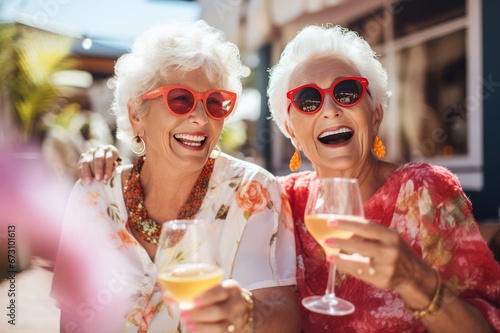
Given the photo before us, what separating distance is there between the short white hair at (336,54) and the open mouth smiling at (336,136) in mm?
279

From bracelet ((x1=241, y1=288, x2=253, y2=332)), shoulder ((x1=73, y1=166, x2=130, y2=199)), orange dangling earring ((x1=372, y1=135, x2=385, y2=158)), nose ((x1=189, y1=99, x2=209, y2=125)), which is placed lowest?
bracelet ((x1=241, y1=288, x2=253, y2=332))

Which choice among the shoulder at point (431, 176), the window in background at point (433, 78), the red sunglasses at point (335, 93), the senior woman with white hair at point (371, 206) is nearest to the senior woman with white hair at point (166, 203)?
the senior woman with white hair at point (371, 206)

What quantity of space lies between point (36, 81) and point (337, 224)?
8.39 m

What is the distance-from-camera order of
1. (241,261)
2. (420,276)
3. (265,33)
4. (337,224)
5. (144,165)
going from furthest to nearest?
(265,33) < (144,165) < (241,261) < (420,276) < (337,224)

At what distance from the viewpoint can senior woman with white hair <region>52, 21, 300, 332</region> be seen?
2043 mm

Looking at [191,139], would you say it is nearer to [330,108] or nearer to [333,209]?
[330,108]

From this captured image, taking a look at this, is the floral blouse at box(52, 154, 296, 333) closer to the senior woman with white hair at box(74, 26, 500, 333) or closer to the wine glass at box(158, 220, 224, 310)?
the senior woman with white hair at box(74, 26, 500, 333)

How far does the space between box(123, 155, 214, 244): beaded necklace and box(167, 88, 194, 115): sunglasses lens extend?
35 cm

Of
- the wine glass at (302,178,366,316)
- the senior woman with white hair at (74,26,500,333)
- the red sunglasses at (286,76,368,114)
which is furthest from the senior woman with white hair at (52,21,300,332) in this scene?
the wine glass at (302,178,366,316)

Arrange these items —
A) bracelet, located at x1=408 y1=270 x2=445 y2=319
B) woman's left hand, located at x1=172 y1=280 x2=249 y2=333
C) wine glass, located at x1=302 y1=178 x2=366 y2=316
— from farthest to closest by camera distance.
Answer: bracelet, located at x1=408 y1=270 x2=445 y2=319 → wine glass, located at x1=302 y1=178 x2=366 y2=316 → woman's left hand, located at x1=172 y1=280 x2=249 y2=333

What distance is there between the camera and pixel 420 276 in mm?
1453

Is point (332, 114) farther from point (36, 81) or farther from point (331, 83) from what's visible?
point (36, 81)

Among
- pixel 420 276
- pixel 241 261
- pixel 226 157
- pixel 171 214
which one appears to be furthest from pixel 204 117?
pixel 420 276

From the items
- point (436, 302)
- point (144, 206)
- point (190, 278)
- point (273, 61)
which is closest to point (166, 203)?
point (144, 206)
